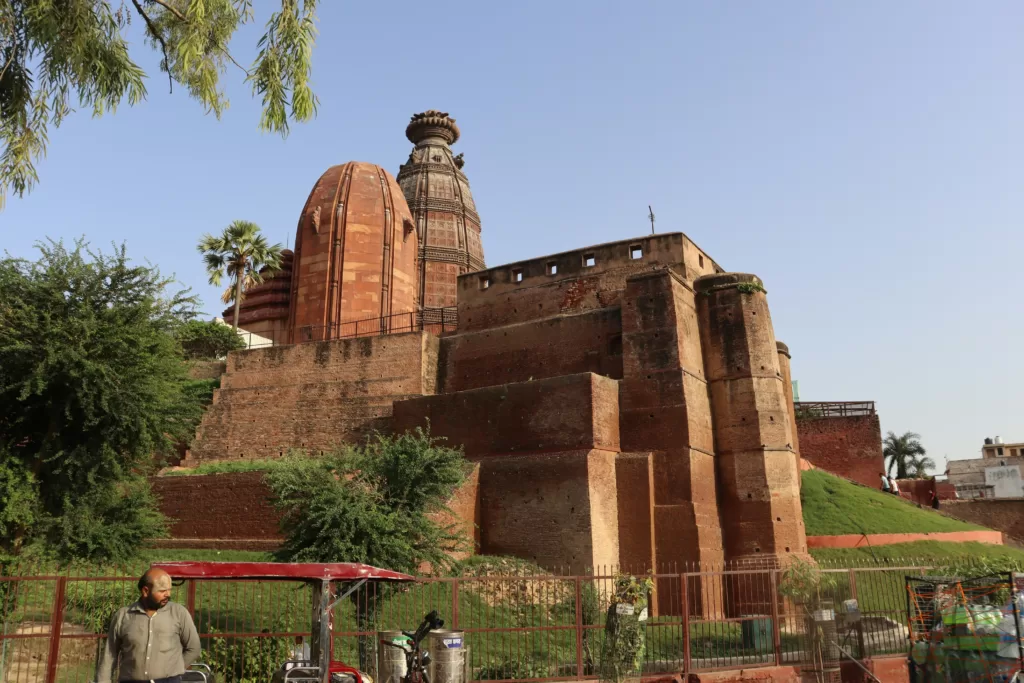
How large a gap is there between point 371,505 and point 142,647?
9.86m

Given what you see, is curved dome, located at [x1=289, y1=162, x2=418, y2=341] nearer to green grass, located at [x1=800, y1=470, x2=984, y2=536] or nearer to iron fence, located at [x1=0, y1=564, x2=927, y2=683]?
green grass, located at [x1=800, y1=470, x2=984, y2=536]

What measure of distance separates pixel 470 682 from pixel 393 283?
22867 millimetres

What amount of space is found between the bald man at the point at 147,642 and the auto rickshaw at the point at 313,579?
5.62 feet

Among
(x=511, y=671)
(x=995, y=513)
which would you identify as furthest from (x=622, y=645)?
(x=995, y=513)

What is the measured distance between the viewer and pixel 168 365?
17969mm

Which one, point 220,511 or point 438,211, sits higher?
point 438,211

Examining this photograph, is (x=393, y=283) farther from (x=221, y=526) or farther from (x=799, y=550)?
(x=799, y=550)

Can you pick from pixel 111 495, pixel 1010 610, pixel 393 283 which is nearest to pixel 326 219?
pixel 393 283

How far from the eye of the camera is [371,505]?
1546cm

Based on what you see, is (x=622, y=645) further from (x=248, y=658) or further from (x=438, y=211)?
(x=438, y=211)

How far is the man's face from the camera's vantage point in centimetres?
571

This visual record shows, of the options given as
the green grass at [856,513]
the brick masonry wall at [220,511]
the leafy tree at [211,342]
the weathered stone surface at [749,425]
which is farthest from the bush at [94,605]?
the leafy tree at [211,342]

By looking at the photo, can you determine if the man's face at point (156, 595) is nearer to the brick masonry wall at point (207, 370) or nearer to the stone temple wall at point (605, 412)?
the stone temple wall at point (605, 412)

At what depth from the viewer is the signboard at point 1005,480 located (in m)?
49.0
